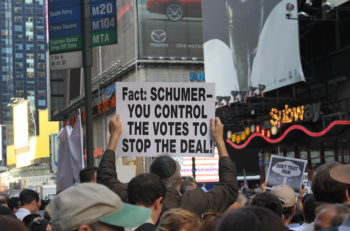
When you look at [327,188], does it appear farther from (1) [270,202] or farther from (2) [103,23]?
(2) [103,23]

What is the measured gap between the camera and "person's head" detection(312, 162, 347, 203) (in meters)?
4.41

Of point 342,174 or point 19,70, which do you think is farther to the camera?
point 19,70

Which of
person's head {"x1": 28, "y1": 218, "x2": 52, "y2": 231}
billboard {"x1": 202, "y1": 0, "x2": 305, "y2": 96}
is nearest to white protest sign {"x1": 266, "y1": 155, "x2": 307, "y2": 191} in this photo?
person's head {"x1": 28, "y1": 218, "x2": 52, "y2": 231}

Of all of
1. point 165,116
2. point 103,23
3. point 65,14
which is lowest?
point 165,116

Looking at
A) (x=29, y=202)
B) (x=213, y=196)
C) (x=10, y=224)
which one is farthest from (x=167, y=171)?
(x=29, y=202)

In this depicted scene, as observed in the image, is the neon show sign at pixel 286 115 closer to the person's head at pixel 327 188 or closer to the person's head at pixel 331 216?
the person's head at pixel 327 188

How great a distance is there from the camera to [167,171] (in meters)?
5.19

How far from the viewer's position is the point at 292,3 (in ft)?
70.0

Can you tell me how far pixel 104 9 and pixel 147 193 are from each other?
590cm

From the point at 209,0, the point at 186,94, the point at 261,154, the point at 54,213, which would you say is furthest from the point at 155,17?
the point at 54,213

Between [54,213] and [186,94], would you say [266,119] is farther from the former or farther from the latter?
[54,213]

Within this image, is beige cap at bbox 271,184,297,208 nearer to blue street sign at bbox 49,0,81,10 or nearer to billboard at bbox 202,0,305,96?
blue street sign at bbox 49,0,81,10

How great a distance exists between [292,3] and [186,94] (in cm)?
1573

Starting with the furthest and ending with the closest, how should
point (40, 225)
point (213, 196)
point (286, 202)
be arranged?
1. point (40, 225)
2. point (286, 202)
3. point (213, 196)
